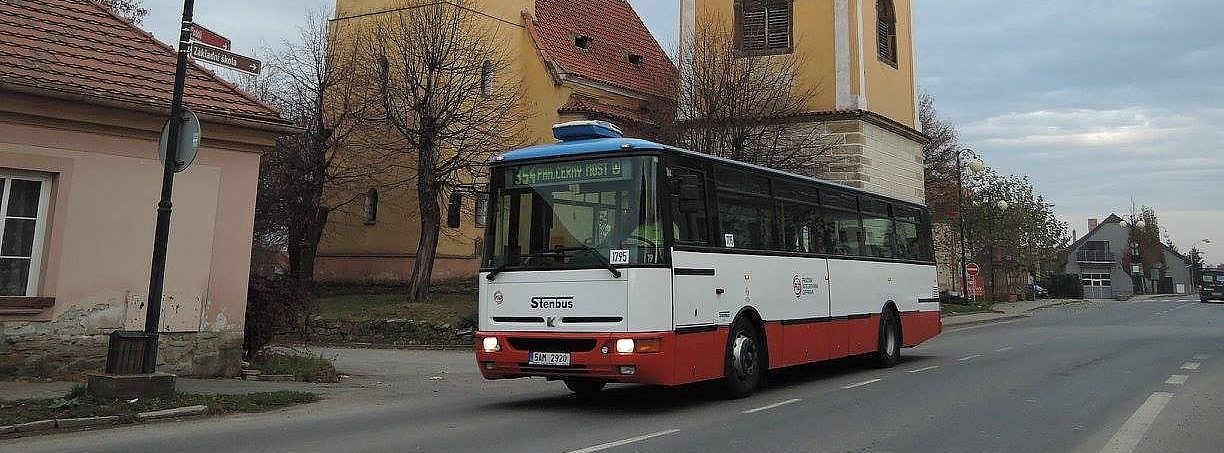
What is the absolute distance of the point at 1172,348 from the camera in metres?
18.7

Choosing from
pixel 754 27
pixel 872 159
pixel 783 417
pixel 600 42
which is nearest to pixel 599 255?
pixel 783 417

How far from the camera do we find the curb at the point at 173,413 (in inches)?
368

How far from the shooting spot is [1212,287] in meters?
66.2

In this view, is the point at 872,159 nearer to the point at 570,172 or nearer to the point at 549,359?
the point at 570,172

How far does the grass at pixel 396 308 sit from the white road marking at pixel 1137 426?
1608cm

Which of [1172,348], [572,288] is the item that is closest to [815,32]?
[1172,348]

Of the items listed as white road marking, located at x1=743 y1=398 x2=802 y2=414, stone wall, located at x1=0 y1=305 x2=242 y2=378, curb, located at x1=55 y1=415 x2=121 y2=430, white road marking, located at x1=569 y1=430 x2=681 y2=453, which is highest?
stone wall, located at x1=0 y1=305 x2=242 y2=378

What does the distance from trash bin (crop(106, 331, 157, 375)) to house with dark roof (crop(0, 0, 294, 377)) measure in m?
2.41

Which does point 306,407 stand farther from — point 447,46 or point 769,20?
point 769,20

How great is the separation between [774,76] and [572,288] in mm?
19844

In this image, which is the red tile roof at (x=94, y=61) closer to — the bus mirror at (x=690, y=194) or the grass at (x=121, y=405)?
the grass at (x=121, y=405)

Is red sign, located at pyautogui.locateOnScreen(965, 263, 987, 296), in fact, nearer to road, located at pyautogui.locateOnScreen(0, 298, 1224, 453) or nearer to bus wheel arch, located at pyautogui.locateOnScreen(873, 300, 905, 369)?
road, located at pyautogui.locateOnScreen(0, 298, 1224, 453)

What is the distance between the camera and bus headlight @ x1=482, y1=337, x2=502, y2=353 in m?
10.3

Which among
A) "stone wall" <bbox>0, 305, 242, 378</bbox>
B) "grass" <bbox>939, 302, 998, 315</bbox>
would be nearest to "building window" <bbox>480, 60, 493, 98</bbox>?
"stone wall" <bbox>0, 305, 242, 378</bbox>
